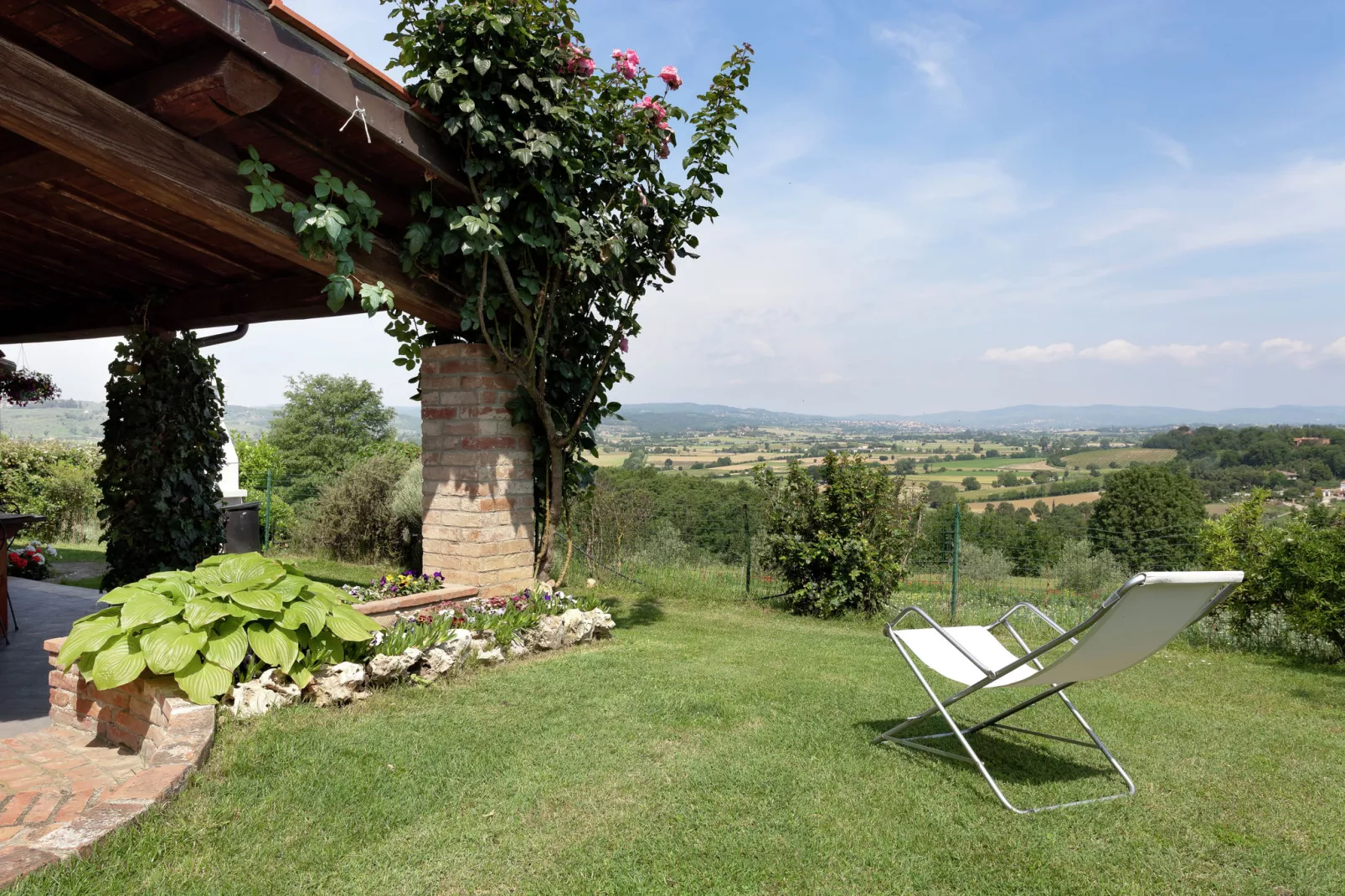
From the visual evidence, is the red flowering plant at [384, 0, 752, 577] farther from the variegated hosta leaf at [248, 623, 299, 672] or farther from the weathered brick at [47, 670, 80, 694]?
the weathered brick at [47, 670, 80, 694]

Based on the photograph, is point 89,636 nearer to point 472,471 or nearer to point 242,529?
point 472,471

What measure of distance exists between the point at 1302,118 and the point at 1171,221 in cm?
515

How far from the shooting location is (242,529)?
891 cm

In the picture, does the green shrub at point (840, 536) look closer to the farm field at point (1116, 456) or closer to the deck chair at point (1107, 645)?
the deck chair at point (1107, 645)

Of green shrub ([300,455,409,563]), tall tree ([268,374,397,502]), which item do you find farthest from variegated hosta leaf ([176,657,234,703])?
tall tree ([268,374,397,502])

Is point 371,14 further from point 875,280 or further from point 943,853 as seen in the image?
point 875,280

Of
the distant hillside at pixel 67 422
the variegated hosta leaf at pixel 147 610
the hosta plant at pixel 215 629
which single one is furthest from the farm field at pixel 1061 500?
the variegated hosta leaf at pixel 147 610

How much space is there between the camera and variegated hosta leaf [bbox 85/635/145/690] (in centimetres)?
304

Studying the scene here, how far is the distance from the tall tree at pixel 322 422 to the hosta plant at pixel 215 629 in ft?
102

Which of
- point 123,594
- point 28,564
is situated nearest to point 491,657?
point 123,594

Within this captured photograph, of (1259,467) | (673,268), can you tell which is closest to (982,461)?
(1259,467)

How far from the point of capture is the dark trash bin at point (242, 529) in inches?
345

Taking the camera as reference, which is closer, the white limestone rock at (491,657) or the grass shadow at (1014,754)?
the grass shadow at (1014,754)

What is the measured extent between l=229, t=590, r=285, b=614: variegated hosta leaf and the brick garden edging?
1.40 ft
